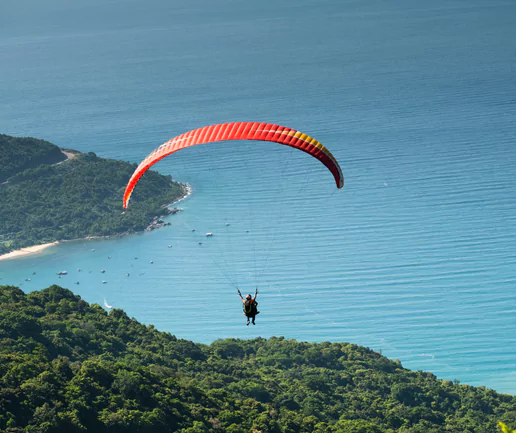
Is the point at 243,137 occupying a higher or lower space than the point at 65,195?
lower

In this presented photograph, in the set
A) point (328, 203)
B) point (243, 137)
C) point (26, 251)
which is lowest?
point (243, 137)

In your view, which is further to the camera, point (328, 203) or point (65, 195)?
point (65, 195)

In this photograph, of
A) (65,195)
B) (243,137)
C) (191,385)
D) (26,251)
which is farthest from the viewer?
(65,195)

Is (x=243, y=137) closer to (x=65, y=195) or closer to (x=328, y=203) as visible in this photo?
(x=328, y=203)

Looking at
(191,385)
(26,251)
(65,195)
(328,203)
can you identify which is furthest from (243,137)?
(65,195)

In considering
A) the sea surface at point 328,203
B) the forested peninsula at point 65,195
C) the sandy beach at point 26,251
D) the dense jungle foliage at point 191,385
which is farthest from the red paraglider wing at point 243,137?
the forested peninsula at point 65,195

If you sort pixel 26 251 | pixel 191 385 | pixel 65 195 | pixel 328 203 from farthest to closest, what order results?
1. pixel 65 195
2. pixel 328 203
3. pixel 26 251
4. pixel 191 385

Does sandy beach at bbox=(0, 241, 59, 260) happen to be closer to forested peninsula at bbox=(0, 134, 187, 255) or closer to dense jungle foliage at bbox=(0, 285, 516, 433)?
forested peninsula at bbox=(0, 134, 187, 255)
